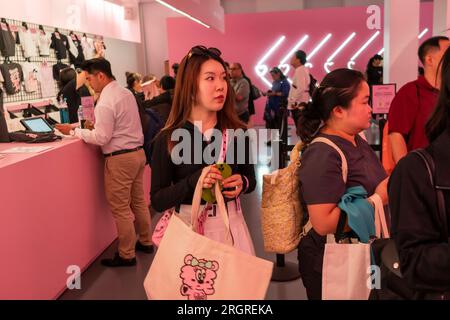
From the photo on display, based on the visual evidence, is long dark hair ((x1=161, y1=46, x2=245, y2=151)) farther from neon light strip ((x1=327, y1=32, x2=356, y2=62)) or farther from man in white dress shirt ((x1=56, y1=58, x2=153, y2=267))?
neon light strip ((x1=327, y1=32, x2=356, y2=62))

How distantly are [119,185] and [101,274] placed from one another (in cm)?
73

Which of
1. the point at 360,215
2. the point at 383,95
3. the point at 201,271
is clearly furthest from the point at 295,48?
the point at 201,271

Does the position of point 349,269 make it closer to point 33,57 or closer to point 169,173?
point 169,173

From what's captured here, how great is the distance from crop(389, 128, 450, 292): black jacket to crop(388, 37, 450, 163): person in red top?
6.31 feet

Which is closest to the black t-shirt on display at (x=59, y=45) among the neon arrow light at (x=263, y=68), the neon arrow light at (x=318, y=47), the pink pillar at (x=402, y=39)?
the pink pillar at (x=402, y=39)

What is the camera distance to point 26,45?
22.6ft

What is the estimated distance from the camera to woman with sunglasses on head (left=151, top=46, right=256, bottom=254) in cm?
176

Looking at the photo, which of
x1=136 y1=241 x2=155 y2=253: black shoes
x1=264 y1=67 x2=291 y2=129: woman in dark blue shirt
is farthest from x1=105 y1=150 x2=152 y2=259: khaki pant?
x1=264 y1=67 x2=291 y2=129: woman in dark blue shirt

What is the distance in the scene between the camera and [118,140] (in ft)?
11.8

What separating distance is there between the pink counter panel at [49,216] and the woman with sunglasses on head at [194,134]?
3.91ft

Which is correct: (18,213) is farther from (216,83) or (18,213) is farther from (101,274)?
(216,83)

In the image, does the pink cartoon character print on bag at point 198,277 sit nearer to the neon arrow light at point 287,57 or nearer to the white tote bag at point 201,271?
the white tote bag at point 201,271

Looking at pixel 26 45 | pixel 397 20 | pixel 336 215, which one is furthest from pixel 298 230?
pixel 26 45

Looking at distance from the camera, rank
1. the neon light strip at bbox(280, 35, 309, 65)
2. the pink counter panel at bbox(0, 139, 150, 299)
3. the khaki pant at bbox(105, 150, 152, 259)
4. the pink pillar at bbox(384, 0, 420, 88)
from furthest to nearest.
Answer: the neon light strip at bbox(280, 35, 309, 65) → the pink pillar at bbox(384, 0, 420, 88) → the khaki pant at bbox(105, 150, 152, 259) → the pink counter panel at bbox(0, 139, 150, 299)
